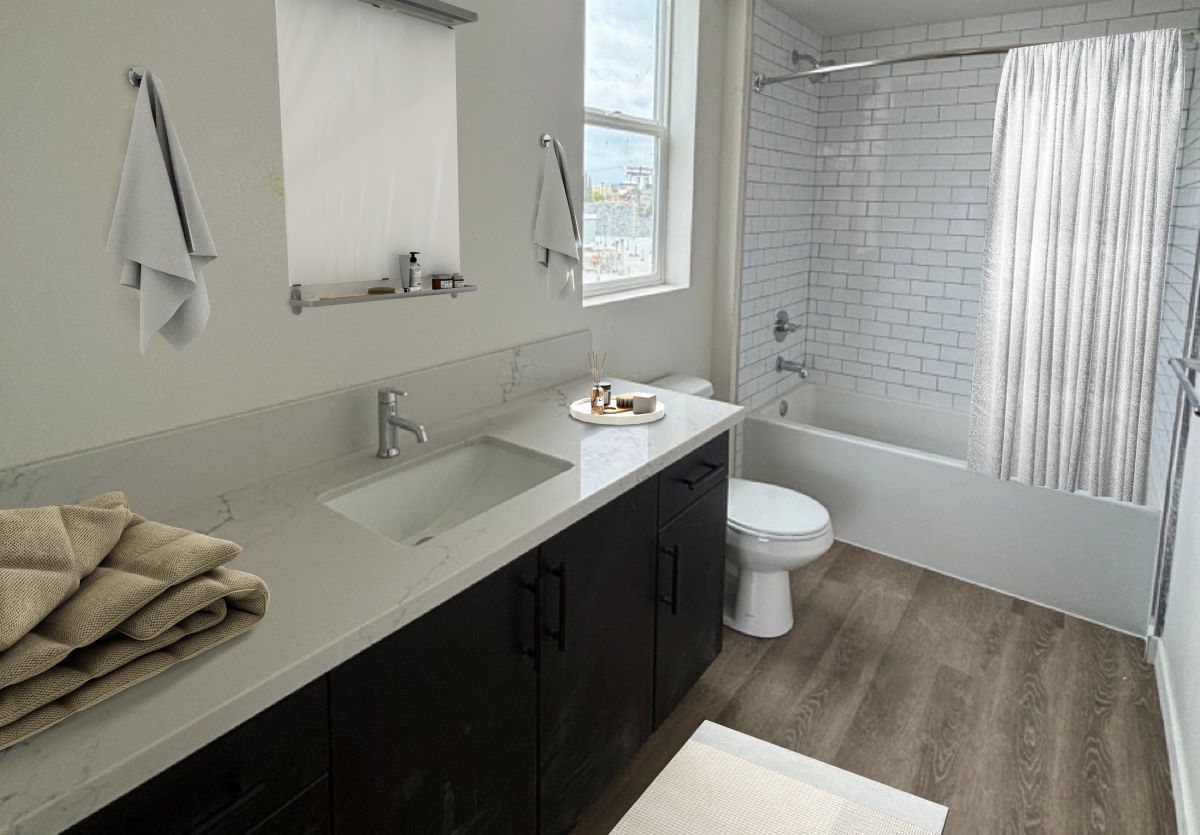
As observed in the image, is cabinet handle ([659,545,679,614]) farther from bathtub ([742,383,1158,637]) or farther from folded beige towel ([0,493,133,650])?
bathtub ([742,383,1158,637])

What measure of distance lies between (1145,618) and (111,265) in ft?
10.9

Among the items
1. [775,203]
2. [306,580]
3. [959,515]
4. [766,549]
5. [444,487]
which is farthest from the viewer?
[775,203]

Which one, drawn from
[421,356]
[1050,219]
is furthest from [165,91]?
[1050,219]

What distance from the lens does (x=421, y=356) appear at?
2168 mm

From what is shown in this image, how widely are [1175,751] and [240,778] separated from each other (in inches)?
93.9

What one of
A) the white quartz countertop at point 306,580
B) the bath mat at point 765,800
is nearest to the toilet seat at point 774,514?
the white quartz countertop at point 306,580

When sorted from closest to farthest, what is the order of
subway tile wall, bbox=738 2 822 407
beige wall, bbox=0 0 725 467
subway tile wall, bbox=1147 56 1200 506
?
beige wall, bbox=0 0 725 467 → subway tile wall, bbox=1147 56 1200 506 → subway tile wall, bbox=738 2 822 407

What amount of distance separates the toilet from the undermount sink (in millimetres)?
980

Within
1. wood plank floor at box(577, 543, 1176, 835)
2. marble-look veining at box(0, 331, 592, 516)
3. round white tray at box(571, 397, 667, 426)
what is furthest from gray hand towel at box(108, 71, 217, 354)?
wood plank floor at box(577, 543, 1176, 835)

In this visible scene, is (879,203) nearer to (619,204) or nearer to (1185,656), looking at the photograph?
(619,204)

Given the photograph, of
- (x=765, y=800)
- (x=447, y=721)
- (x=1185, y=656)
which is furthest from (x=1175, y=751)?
(x=447, y=721)

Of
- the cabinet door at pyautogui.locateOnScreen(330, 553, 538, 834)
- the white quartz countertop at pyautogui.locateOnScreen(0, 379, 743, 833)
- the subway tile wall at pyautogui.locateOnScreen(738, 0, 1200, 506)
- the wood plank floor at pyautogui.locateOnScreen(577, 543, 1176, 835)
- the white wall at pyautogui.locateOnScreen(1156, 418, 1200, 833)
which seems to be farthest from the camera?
the subway tile wall at pyautogui.locateOnScreen(738, 0, 1200, 506)

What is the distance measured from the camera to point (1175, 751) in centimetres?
225

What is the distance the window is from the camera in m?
2.78
